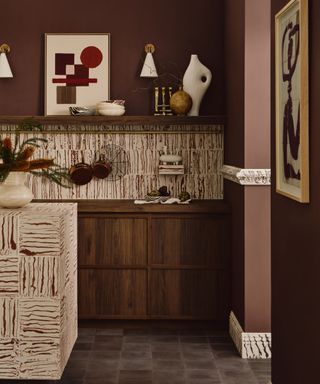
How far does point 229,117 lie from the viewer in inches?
209

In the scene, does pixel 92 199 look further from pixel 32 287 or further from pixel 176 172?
pixel 32 287

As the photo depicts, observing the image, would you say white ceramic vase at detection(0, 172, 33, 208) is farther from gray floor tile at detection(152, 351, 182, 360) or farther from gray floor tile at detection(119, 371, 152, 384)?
gray floor tile at detection(152, 351, 182, 360)

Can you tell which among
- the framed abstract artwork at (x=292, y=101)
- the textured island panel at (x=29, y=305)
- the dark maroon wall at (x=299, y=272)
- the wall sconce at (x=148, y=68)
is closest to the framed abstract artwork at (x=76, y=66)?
the wall sconce at (x=148, y=68)

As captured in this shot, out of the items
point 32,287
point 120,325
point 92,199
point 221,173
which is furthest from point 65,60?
point 32,287

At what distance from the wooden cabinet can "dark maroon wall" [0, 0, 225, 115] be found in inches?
41.1

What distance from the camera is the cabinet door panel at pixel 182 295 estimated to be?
202 inches

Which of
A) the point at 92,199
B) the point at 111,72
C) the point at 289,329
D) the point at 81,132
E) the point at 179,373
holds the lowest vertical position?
the point at 179,373

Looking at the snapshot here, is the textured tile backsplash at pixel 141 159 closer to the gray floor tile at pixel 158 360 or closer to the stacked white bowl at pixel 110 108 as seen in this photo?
the stacked white bowl at pixel 110 108

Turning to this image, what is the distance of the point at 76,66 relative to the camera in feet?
18.6

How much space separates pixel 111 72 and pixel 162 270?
1694 mm

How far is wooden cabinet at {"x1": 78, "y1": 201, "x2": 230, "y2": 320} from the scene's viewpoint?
5133mm

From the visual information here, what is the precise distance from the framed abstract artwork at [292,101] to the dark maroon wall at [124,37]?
263cm

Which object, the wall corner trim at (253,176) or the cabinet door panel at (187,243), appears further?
the cabinet door panel at (187,243)

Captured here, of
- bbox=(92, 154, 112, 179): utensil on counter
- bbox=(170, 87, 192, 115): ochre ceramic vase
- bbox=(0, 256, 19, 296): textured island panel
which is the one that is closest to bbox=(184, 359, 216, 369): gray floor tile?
bbox=(0, 256, 19, 296): textured island panel
